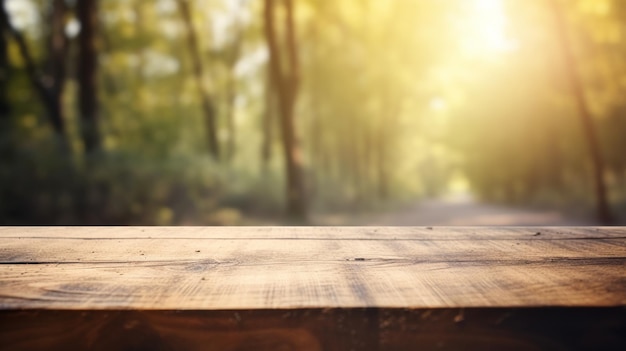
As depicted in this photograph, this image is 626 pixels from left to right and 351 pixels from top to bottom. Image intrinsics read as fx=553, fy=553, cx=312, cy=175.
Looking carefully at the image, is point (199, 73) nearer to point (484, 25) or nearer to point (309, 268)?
point (484, 25)

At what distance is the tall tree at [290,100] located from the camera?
47.8ft

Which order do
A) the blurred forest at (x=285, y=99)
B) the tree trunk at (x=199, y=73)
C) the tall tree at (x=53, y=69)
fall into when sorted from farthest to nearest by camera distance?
the tree trunk at (x=199, y=73) < the tall tree at (x=53, y=69) < the blurred forest at (x=285, y=99)

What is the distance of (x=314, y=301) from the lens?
1163 mm

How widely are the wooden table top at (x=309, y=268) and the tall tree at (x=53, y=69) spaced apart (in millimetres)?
9952

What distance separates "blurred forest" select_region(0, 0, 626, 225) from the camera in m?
11.8

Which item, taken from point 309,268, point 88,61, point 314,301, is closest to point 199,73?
point 88,61

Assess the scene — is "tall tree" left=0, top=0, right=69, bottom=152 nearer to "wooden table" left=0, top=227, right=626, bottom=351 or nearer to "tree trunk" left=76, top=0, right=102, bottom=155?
"tree trunk" left=76, top=0, right=102, bottom=155

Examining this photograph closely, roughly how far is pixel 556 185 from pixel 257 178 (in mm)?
17879

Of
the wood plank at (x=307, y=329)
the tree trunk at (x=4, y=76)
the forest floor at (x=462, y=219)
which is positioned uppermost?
the tree trunk at (x=4, y=76)

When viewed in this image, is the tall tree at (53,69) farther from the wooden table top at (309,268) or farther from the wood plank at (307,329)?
the wood plank at (307,329)

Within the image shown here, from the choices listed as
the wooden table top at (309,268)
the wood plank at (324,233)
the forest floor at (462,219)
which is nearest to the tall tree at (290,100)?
the forest floor at (462,219)

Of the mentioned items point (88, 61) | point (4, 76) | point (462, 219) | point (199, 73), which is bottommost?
point (462, 219)

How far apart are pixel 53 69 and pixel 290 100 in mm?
6837

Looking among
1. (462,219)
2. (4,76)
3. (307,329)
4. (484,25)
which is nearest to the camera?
(307,329)
